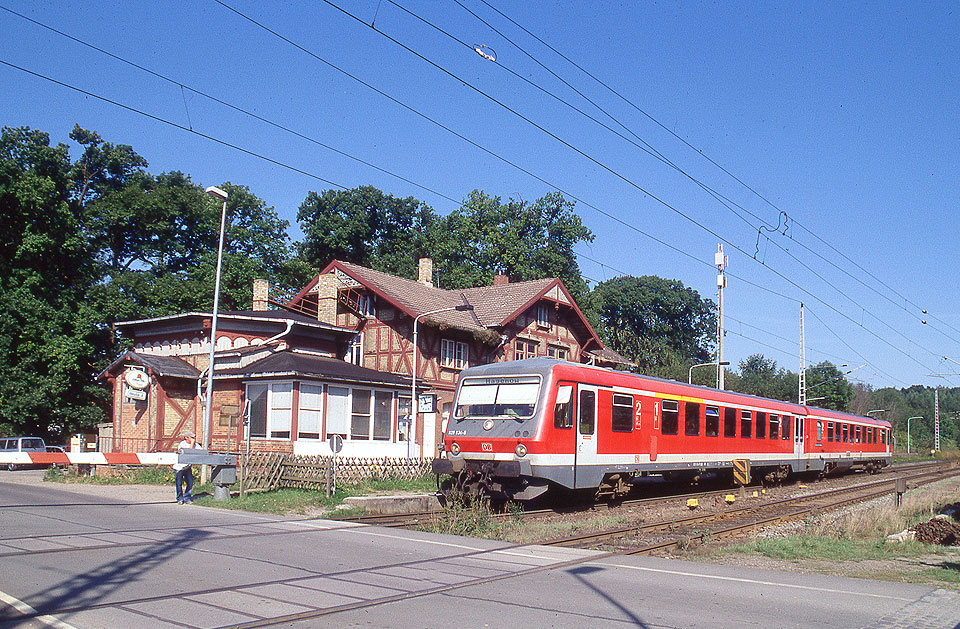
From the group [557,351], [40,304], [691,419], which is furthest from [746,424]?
[40,304]

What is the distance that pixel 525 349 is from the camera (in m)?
38.5

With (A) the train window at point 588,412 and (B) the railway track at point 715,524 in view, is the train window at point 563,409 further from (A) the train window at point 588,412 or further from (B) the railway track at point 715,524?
(B) the railway track at point 715,524

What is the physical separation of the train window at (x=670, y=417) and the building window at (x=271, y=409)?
11880mm

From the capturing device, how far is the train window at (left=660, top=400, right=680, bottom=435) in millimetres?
20266

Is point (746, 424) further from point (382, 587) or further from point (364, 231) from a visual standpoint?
point (364, 231)

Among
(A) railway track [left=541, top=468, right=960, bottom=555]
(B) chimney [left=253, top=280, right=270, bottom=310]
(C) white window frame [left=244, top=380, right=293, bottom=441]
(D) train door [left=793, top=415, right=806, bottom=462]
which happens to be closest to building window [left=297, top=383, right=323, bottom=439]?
(C) white window frame [left=244, top=380, right=293, bottom=441]

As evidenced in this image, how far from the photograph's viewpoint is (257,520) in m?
15.1

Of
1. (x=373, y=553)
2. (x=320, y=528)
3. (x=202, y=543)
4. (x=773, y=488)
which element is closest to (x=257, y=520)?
(x=320, y=528)

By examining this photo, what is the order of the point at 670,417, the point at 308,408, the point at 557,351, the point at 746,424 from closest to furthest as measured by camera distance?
the point at 670,417
the point at 746,424
the point at 308,408
the point at 557,351

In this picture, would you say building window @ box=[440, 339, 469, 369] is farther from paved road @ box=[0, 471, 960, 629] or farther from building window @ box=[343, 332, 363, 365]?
paved road @ box=[0, 471, 960, 629]

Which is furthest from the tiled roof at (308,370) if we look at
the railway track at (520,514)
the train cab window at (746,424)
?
the train cab window at (746,424)

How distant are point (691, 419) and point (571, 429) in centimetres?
592

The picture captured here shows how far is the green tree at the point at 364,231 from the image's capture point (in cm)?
5834

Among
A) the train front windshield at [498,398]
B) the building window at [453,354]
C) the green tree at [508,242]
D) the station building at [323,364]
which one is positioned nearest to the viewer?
the train front windshield at [498,398]
